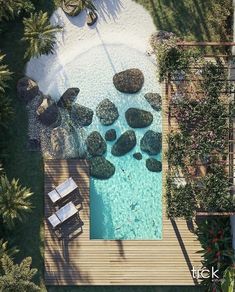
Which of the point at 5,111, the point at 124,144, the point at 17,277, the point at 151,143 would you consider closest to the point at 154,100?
the point at 151,143

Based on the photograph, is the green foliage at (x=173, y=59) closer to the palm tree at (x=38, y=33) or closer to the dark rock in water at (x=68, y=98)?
the dark rock in water at (x=68, y=98)

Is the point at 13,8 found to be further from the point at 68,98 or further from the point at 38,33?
the point at 68,98

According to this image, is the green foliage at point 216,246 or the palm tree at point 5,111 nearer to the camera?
the green foliage at point 216,246

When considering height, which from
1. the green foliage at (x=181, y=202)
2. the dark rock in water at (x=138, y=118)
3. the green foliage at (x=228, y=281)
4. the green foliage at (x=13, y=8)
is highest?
the green foliage at (x=13, y=8)

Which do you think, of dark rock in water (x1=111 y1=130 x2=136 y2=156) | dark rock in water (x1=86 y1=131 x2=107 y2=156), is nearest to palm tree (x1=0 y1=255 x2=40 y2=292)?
dark rock in water (x1=86 y1=131 x2=107 y2=156)

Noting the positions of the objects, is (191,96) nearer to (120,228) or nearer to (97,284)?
(120,228)

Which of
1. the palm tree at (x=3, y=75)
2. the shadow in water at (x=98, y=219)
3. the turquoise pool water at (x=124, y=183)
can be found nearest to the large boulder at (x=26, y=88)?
the palm tree at (x=3, y=75)
